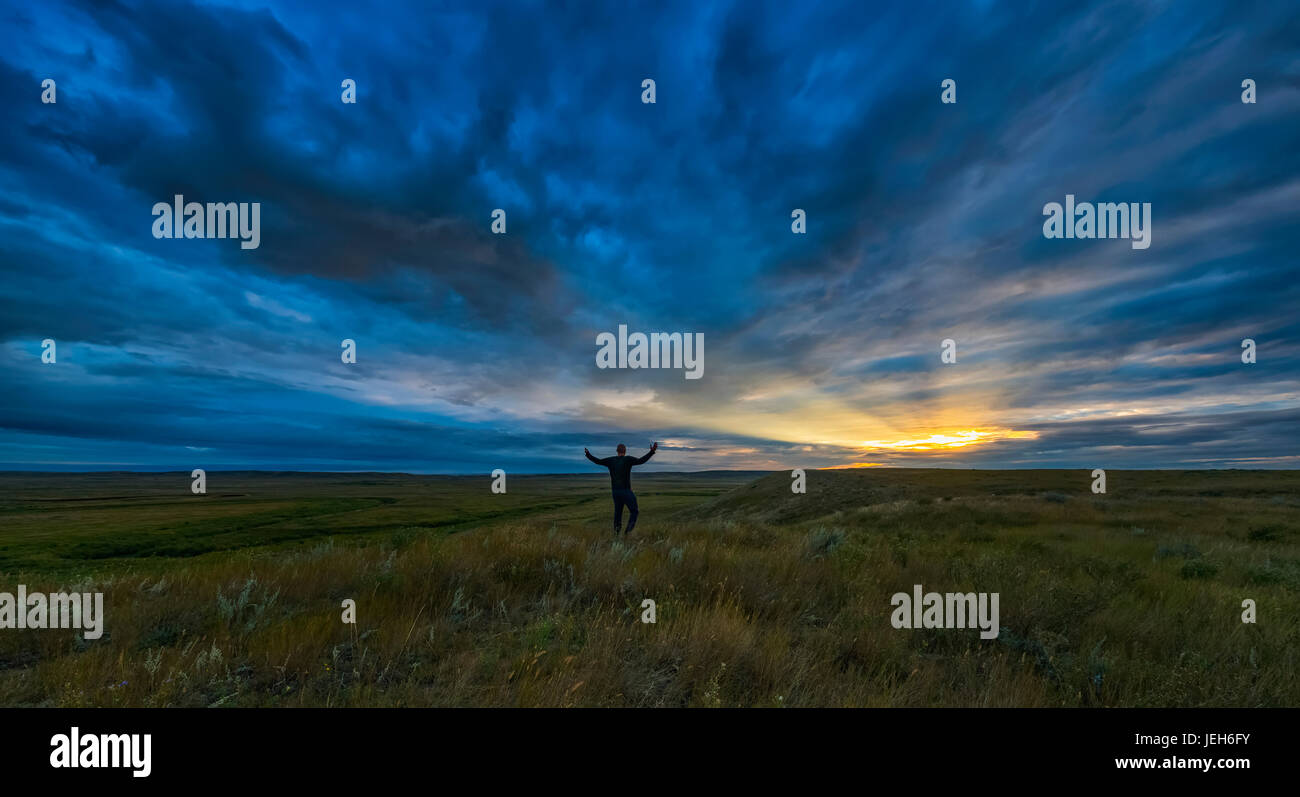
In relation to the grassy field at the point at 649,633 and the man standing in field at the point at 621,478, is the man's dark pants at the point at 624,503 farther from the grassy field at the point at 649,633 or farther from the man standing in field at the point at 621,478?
the grassy field at the point at 649,633

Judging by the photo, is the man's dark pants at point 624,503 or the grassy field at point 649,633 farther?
the man's dark pants at point 624,503

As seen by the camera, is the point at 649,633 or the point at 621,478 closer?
the point at 649,633

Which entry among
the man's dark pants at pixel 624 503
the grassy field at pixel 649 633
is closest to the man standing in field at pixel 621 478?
the man's dark pants at pixel 624 503

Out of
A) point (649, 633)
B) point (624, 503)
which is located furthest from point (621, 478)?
point (649, 633)

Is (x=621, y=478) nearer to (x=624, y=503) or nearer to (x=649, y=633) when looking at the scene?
(x=624, y=503)

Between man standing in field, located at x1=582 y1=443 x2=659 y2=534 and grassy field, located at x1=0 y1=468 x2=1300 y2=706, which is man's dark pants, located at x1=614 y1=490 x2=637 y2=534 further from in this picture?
grassy field, located at x1=0 y1=468 x2=1300 y2=706

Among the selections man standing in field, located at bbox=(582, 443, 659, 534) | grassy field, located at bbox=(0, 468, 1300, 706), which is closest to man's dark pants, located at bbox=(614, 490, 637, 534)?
man standing in field, located at bbox=(582, 443, 659, 534)

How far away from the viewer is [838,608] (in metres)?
6.19

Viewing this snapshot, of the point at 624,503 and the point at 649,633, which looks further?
the point at 624,503
